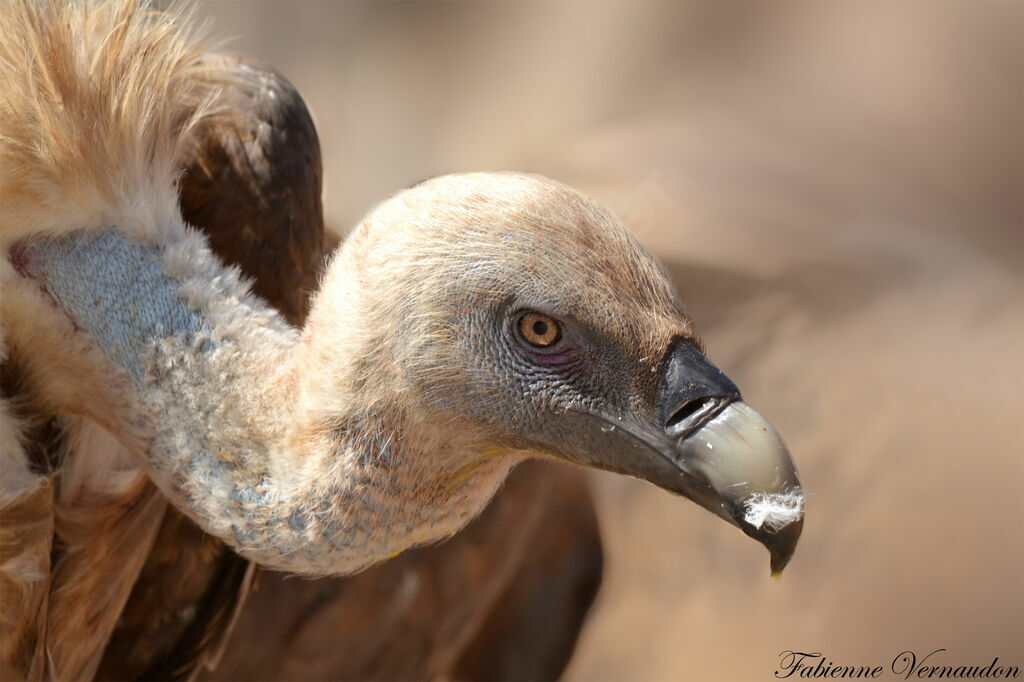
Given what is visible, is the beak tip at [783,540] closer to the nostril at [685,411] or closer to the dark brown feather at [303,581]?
the nostril at [685,411]

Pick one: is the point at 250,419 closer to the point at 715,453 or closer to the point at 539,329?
the point at 539,329

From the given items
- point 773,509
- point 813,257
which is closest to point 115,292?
point 773,509

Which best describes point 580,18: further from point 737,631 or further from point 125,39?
point 125,39

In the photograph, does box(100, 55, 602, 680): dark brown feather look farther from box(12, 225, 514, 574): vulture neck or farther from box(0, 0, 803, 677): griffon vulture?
box(12, 225, 514, 574): vulture neck

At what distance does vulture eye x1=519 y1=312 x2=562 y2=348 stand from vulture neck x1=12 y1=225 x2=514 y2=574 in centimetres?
18

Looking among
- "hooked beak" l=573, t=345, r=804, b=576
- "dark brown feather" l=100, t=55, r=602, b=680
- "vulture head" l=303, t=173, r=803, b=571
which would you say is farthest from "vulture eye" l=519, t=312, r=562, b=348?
"dark brown feather" l=100, t=55, r=602, b=680

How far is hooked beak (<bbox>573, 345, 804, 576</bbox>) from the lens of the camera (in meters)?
1.21

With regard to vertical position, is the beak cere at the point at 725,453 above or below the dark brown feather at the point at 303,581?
above

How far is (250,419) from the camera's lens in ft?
4.68
